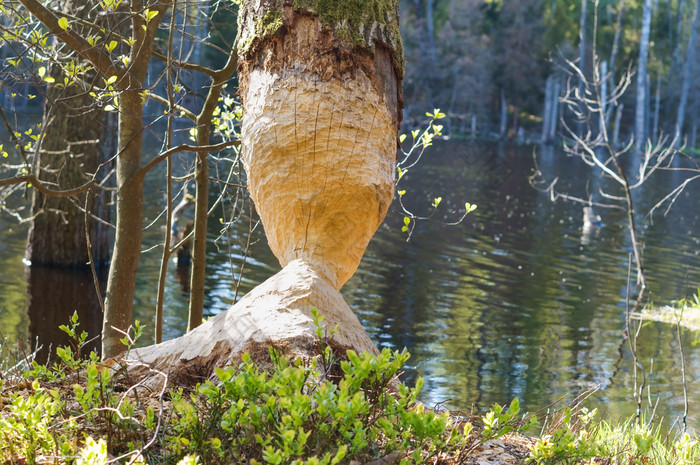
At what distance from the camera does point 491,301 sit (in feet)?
41.5

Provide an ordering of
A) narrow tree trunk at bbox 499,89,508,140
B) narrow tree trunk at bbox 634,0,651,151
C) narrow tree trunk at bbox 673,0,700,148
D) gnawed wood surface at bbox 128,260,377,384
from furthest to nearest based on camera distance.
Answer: narrow tree trunk at bbox 499,89,508,140, narrow tree trunk at bbox 673,0,700,148, narrow tree trunk at bbox 634,0,651,151, gnawed wood surface at bbox 128,260,377,384

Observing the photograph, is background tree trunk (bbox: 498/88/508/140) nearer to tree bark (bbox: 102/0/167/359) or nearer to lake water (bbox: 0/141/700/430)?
lake water (bbox: 0/141/700/430)

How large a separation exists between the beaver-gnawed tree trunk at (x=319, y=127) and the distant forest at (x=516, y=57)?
147ft

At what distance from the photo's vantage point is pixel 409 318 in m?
11.3

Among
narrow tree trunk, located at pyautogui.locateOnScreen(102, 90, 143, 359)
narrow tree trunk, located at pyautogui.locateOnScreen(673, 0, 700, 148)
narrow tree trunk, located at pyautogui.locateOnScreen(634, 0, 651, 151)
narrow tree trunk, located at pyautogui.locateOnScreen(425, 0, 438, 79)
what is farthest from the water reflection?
narrow tree trunk, located at pyautogui.locateOnScreen(673, 0, 700, 148)

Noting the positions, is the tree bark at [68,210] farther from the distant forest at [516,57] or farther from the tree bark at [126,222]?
the distant forest at [516,57]

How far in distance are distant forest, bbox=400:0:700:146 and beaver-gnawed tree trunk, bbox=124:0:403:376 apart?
4474cm

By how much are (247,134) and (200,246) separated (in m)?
1.97

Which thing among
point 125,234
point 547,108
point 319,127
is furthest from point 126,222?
point 547,108

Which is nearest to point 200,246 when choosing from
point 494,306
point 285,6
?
point 285,6

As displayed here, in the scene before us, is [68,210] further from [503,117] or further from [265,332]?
[503,117]

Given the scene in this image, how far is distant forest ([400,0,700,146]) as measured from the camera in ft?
172

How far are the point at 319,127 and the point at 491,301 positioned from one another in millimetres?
9600

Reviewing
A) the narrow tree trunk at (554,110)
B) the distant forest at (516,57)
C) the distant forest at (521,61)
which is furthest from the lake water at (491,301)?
the narrow tree trunk at (554,110)
